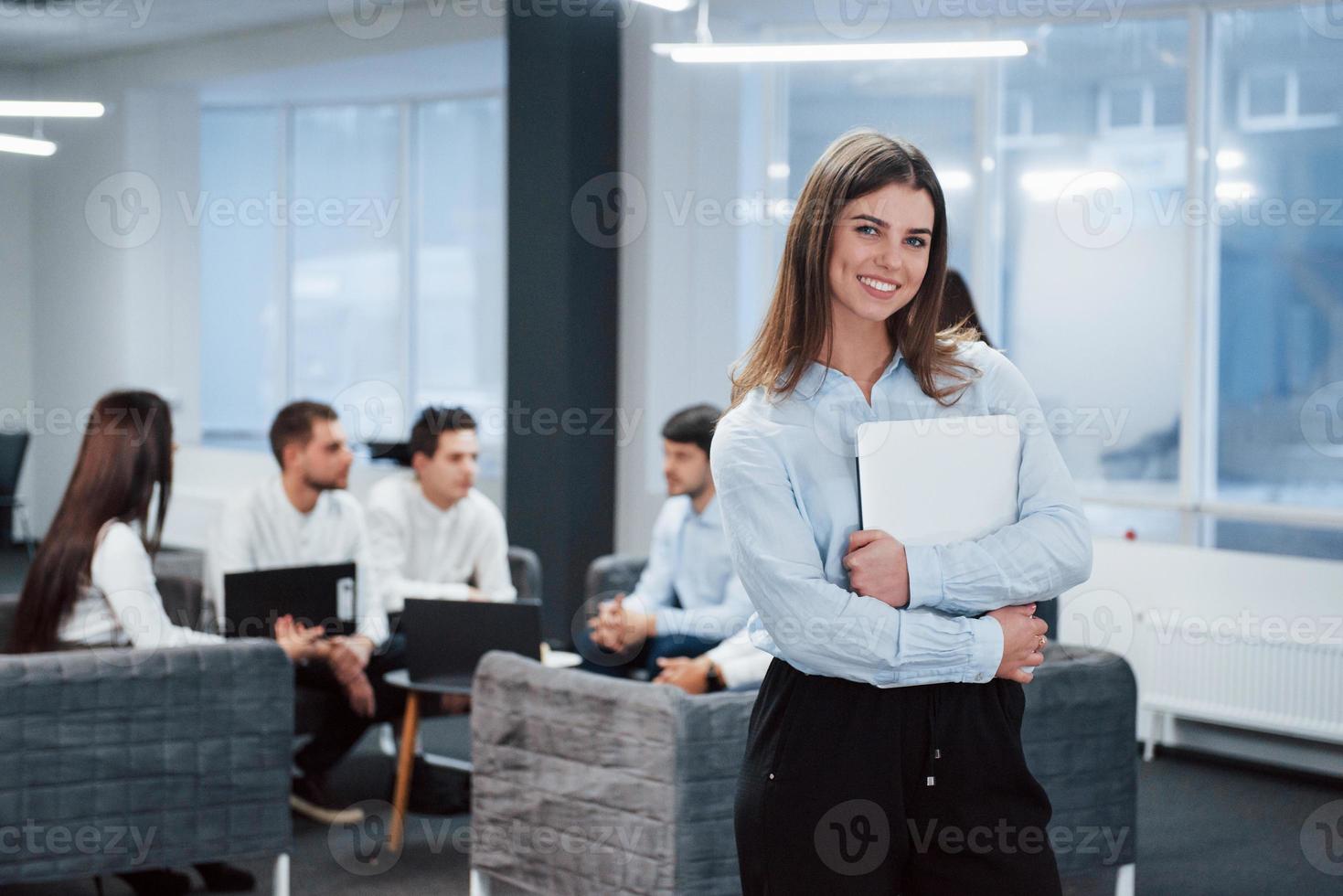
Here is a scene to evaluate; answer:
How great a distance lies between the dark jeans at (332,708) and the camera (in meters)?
4.20

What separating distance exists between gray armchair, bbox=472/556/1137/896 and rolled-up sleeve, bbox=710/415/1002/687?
1110 mm

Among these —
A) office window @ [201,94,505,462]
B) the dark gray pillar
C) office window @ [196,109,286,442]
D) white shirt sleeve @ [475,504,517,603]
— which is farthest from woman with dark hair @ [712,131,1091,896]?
office window @ [196,109,286,442]

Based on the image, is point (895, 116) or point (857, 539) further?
point (895, 116)

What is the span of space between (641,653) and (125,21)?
6403 mm

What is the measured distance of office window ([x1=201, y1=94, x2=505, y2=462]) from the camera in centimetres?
917

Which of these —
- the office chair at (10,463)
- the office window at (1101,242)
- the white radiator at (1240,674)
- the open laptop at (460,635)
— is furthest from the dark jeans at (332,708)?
the office chair at (10,463)

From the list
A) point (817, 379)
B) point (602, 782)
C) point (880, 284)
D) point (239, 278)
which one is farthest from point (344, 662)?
point (239, 278)

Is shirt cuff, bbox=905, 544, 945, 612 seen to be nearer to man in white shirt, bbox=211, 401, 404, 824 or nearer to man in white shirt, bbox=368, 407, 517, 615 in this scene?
man in white shirt, bbox=211, 401, 404, 824

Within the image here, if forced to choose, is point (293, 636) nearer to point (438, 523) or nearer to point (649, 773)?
point (438, 523)

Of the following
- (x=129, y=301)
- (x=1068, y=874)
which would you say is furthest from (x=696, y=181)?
(x=129, y=301)

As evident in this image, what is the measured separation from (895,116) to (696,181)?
3.21ft

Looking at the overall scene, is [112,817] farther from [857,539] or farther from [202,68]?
[202,68]

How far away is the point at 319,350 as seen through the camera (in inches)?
382

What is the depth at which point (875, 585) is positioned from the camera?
1561mm
